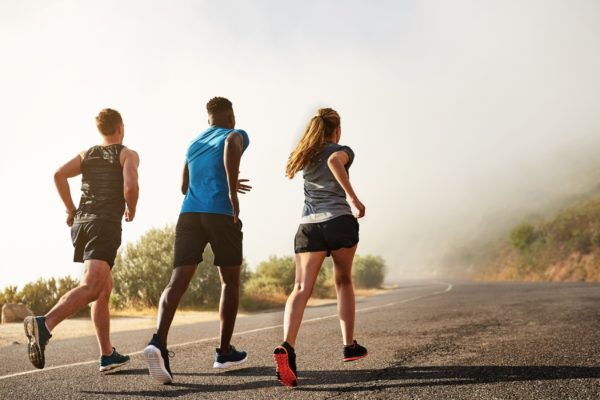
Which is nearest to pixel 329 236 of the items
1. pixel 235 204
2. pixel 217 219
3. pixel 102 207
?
pixel 235 204

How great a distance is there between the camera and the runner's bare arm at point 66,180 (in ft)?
15.2

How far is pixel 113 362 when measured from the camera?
453 centimetres

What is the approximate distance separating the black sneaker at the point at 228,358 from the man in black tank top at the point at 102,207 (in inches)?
33.6

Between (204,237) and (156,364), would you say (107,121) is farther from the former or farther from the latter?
(156,364)

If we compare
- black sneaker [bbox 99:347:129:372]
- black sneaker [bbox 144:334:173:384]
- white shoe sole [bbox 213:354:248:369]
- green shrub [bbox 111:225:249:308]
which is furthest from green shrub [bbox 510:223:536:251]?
black sneaker [bbox 144:334:173:384]

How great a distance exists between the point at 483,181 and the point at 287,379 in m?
140

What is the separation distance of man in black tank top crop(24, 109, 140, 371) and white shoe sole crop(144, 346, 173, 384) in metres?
0.86

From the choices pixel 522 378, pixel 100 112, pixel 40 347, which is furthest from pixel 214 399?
pixel 100 112

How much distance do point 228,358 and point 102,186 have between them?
5.99 ft

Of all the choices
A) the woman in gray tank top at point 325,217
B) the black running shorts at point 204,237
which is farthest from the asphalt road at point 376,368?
the black running shorts at point 204,237

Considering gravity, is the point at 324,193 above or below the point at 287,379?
above

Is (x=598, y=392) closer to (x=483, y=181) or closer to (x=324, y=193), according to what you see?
(x=324, y=193)

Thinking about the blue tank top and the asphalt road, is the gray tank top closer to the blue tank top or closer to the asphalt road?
the blue tank top

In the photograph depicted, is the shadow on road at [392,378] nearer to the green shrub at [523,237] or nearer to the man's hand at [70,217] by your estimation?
the man's hand at [70,217]
